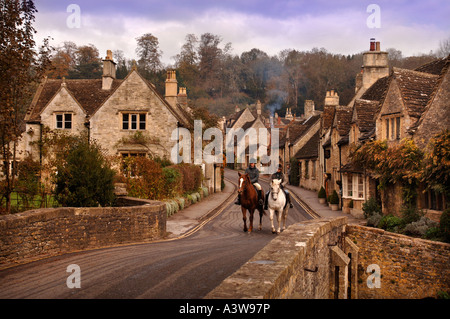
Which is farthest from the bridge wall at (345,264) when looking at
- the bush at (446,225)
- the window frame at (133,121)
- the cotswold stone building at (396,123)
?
the window frame at (133,121)

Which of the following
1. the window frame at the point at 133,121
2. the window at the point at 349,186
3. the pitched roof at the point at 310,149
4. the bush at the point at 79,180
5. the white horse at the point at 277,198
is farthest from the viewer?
the pitched roof at the point at 310,149

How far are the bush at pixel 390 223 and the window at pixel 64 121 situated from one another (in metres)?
23.0

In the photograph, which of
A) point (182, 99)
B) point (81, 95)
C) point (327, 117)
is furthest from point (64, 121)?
point (327, 117)

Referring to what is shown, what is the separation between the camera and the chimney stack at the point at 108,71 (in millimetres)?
32469

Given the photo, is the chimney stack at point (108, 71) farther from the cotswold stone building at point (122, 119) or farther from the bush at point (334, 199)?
the bush at point (334, 199)

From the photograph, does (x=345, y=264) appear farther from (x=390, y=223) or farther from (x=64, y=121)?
(x=64, y=121)

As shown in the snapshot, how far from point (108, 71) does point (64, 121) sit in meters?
5.17

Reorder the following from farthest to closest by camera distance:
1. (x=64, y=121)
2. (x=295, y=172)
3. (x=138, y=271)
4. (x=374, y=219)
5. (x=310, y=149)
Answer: (x=295, y=172) < (x=310, y=149) < (x=64, y=121) < (x=374, y=219) < (x=138, y=271)

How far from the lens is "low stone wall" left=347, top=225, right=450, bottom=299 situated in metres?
13.9

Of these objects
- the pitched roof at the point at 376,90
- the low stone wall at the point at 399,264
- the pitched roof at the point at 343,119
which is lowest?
the low stone wall at the point at 399,264

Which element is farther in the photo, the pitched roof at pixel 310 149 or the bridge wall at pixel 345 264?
the pitched roof at pixel 310 149

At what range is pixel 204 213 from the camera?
79.5 feet

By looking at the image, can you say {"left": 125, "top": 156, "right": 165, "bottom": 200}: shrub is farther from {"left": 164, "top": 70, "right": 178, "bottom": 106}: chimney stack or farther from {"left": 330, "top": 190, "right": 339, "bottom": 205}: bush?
{"left": 164, "top": 70, "right": 178, "bottom": 106}: chimney stack

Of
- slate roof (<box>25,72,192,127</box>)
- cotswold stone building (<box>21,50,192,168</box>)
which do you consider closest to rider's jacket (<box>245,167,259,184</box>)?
cotswold stone building (<box>21,50,192,168</box>)
